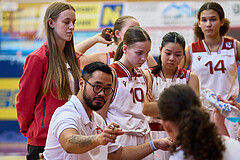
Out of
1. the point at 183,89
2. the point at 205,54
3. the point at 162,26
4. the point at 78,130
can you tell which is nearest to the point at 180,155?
the point at 183,89

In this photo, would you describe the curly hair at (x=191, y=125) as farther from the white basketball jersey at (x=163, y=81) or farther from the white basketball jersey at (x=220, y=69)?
the white basketball jersey at (x=220, y=69)

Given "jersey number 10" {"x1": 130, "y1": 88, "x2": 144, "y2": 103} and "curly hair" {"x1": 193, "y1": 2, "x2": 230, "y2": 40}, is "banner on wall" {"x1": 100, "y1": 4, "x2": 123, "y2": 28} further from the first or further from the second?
"jersey number 10" {"x1": 130, "y1": 88, "x2": 144, "y2": 103}

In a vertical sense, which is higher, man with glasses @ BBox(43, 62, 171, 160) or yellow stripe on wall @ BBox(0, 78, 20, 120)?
man with glasses @ BBox(43, 62, 171, 160)

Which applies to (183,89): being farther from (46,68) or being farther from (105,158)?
(46,68)

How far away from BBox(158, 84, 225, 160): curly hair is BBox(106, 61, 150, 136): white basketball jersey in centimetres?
129

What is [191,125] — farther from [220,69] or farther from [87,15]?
[87,15]

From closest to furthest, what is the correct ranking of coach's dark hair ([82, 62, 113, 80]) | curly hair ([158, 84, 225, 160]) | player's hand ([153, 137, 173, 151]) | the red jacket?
curly hair ([158, 84, 225, 160])
coach's dark hair ([82, 62, 113, 80])
player's hand ([153, 137, 173, 151])
the red jacket

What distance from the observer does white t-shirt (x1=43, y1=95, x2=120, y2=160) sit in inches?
80.9

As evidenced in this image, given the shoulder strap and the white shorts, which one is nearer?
the white shorts

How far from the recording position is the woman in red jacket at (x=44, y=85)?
2710 mm

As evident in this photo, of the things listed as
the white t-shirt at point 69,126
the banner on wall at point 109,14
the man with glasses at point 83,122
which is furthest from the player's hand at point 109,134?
the banner on wall at point 109,14

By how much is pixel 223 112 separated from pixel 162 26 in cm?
382

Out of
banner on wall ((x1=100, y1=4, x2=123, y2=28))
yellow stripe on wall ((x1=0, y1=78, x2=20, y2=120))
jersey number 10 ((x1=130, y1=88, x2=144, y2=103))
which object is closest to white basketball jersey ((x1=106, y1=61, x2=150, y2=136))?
jersey number 10 ((x1=130, y1=88, x2=144, y2=103))

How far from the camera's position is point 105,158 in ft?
7.63
